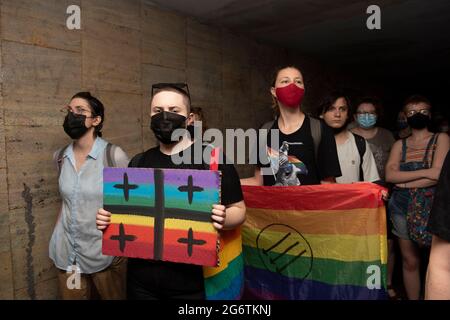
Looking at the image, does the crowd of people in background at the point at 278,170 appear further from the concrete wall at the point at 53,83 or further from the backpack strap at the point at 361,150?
the concrete wall at the point at 53,83

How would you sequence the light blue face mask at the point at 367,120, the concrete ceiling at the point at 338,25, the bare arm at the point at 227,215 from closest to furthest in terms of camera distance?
1. the bare arm at the point at 227,215
2. the light blue face mask at the point at 367,120
3. the concrete ceiling at the point at 338,25

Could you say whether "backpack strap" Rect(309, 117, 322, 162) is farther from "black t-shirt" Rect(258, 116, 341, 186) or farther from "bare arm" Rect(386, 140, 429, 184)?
"bare arm" Rect(386, 140, 429, 184)

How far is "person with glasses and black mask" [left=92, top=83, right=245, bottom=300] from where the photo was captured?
1426 millimetres

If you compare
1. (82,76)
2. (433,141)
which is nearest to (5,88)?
(82,76)

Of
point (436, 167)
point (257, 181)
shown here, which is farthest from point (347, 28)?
point (257, 181)

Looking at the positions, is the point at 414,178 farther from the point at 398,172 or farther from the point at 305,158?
the point at 305,158

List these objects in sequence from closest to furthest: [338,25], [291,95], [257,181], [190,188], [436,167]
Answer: [190,188] < [291,95] < [257,181] < [436,167] < [338,25]

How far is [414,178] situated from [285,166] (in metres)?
1.10

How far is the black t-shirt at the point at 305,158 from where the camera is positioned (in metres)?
2.03

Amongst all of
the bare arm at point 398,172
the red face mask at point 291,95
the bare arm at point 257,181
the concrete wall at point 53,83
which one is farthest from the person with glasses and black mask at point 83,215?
the bare arm at point 398,172

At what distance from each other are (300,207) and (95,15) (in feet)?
7.43

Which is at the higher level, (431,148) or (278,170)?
(431,148)

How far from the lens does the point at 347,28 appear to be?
4.28m
